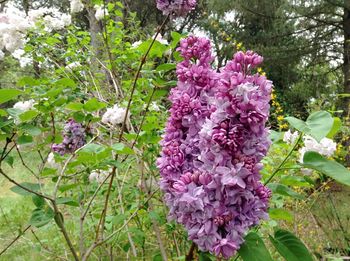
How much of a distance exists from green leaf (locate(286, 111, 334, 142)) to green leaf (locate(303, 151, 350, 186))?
0.08 m

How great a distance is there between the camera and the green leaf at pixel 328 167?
0.80m

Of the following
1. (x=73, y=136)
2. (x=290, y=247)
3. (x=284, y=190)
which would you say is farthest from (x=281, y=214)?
(x=73, y=136)

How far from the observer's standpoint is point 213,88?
3.52 ft

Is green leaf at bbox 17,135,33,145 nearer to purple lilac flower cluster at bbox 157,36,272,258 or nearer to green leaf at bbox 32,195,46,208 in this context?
green leaf at bbox 32,195,46,208

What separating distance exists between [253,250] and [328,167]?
0.26m

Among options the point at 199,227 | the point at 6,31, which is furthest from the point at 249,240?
the point at 6,31

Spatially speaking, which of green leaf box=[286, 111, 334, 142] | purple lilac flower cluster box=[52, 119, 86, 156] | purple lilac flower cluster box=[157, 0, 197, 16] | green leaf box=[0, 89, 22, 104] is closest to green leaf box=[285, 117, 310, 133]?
→ green leaf box=[286, 111, 334, 142]

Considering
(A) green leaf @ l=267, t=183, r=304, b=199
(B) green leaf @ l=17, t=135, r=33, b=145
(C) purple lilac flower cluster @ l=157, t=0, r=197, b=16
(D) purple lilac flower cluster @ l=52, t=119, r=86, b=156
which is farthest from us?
(D) purple lilac flower cluster @ l=52, t=119, r=86, b=156

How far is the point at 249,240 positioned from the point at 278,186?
25 cm

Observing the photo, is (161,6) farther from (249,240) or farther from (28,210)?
(28,210)

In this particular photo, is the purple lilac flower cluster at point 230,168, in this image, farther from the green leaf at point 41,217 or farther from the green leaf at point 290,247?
the green leaf at point 41,217

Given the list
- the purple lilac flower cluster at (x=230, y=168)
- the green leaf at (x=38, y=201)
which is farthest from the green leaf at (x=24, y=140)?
the purple lilac flower cluster at (x=230, y=168)

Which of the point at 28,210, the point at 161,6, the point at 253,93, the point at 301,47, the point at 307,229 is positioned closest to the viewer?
the point at 253,93

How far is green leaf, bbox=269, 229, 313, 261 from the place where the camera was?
93cm
